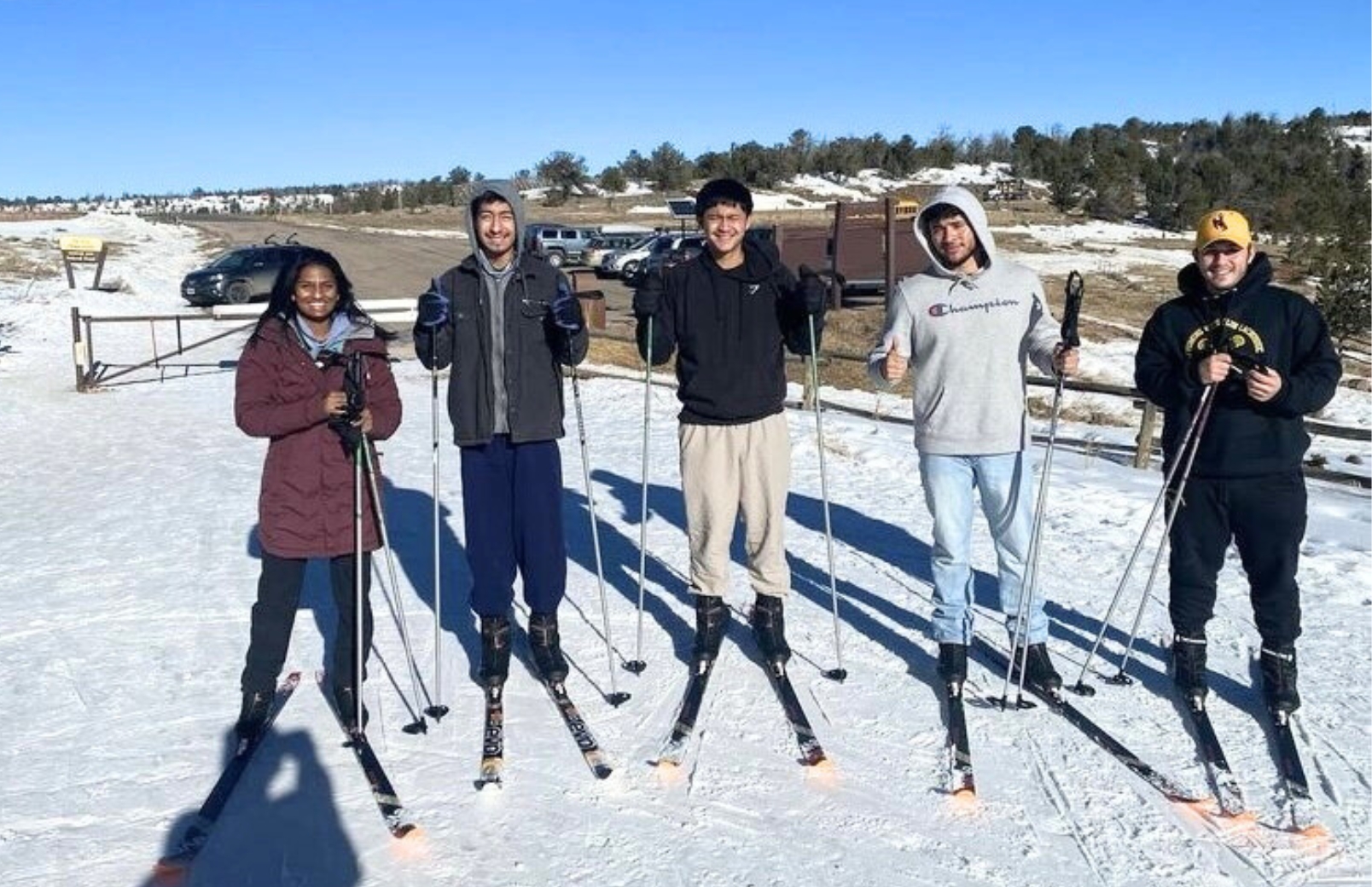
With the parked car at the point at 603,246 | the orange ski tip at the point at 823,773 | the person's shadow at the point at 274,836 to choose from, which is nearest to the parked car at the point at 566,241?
the parked car at the point at 603,246

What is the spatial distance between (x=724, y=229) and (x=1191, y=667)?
259 centimetres

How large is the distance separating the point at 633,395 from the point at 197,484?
524cm

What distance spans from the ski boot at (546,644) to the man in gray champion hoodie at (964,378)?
Result: 1584 mm

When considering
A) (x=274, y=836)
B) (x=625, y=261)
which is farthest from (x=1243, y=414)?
(x=625, y=261)

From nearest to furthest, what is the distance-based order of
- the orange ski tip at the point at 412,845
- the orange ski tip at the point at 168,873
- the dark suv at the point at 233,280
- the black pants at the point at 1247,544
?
the orange ski tip at the point at 168,873 < the orange ski tip at the point at 412,845 < the black pants at the point at 1247,544 < the dark suv at the point at 233,280

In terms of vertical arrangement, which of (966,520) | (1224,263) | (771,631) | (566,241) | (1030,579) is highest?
(566,241)

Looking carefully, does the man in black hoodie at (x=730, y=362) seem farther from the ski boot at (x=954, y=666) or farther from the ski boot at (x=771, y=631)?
the ski boot at (x=954, y=666)

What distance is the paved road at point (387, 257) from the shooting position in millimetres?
25781

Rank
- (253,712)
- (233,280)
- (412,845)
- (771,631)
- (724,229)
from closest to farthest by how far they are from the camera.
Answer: (412,845) < (253,712) < (724,229) < (771,631) < (233,280)

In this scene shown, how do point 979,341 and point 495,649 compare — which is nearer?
point 979,341

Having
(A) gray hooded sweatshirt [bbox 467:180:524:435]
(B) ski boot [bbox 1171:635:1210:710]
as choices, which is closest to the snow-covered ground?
(B) ski boot [bbox 1171:635:1210:710]

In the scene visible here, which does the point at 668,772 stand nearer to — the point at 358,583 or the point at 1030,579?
the point at 358,583

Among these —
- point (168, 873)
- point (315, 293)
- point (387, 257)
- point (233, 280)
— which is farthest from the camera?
point (387, 257)

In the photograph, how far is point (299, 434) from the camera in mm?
4004
